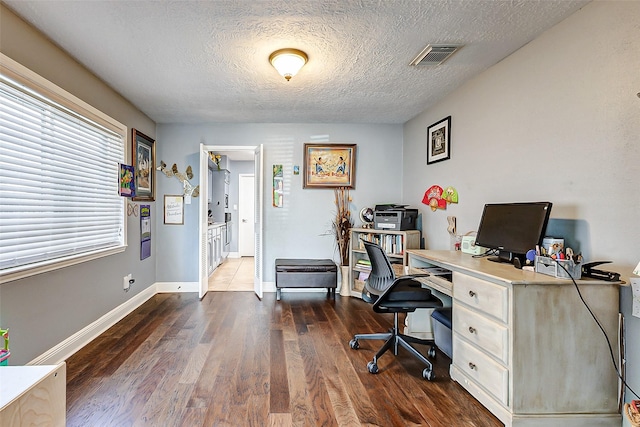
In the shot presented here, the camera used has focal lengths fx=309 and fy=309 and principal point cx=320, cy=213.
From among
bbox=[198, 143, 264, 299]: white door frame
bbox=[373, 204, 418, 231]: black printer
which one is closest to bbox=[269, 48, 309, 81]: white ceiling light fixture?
bbox=[198, 143, 264, 299]: white door frame

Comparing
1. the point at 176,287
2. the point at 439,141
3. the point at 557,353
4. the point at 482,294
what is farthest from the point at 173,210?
the point at 557,353

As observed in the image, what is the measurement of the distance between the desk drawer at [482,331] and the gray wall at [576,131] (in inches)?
8.7

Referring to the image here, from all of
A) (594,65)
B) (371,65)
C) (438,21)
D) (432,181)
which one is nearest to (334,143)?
(432,181)

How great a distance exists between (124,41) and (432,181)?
315 centimetres

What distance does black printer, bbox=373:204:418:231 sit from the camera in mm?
3660

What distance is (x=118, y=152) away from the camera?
10.6 ft

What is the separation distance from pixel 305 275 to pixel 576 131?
3.06 m

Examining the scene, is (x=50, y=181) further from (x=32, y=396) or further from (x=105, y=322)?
(x=32, y=396)

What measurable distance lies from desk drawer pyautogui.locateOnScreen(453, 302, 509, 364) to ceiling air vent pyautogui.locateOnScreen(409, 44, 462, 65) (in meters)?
1.82

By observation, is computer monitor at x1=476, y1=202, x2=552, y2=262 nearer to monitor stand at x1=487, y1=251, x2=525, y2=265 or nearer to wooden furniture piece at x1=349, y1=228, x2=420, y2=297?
monitor stand at x1=487, y1=251, x2=525, y2=265

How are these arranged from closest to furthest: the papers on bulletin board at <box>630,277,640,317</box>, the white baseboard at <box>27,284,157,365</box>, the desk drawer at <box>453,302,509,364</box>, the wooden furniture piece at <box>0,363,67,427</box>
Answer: the wooden furniture piece at <box>0,363,67,427</box> < the papers on bulletin board at <box>630,277,640,317</box> < the desk drawer at <box>453,302,509,364</box> < the white baseboard at <box>27,284,157,365</box>

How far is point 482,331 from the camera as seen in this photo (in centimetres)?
182

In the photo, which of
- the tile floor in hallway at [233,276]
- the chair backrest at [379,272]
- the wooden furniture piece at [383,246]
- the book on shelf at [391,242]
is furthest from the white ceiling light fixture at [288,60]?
the tile floor in hallway at [233,276]

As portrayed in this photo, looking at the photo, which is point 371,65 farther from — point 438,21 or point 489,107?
point 489,107
